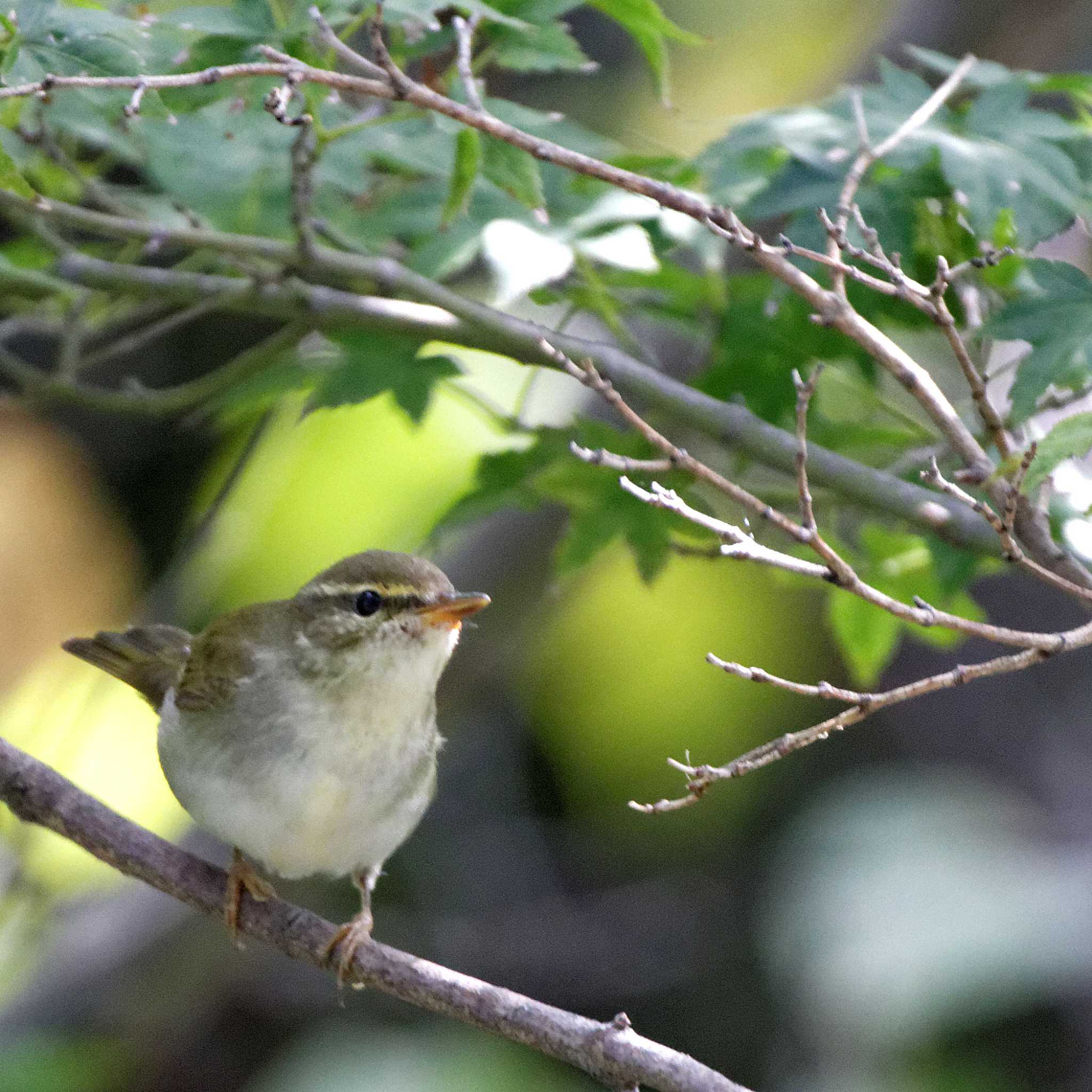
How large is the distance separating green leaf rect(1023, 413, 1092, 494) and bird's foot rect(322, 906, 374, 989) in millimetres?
1278

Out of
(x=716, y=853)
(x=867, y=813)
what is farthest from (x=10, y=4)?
(x=716, y=853)

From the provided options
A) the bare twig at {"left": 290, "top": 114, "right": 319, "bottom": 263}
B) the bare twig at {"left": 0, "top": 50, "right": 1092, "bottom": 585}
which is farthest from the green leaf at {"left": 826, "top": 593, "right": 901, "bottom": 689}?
the bare twig at {"left": 290, "top": 114, "right": 319, "bottom": 263}

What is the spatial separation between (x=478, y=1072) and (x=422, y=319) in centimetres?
251

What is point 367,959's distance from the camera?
7.02 ft

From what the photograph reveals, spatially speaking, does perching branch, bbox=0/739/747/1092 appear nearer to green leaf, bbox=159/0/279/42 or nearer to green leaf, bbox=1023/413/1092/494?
green leaf, bbox=1023/413/1092/494

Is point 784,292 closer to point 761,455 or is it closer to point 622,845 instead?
point 761,455

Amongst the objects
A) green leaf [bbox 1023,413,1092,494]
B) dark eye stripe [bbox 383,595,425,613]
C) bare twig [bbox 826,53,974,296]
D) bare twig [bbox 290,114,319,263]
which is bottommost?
dark eye stripe [bbox 383,595,425,613]

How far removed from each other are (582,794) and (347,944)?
2959 mm

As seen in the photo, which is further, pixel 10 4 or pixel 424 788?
pixel 424 788

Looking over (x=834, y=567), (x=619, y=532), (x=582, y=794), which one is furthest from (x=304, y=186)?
(x=582, y=794)

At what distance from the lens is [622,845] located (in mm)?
5355

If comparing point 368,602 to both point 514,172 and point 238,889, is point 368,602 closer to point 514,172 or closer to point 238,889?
point 238,889

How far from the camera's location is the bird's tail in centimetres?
295

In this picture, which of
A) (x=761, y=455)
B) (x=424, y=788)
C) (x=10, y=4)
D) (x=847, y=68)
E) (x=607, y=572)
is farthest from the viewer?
(x=607, y=572)
